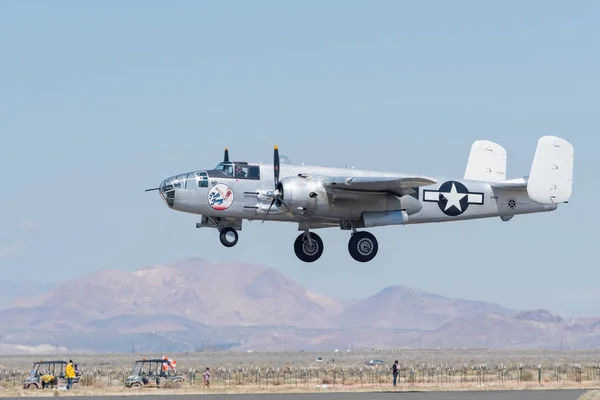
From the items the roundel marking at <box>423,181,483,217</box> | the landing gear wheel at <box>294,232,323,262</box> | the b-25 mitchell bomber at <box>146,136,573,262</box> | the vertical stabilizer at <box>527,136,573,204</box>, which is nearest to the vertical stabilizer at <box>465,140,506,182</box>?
the b-25 mitchell bomber at <box>146,136,573,262</box>

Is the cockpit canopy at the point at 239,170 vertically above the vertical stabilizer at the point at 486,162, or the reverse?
the vertical stabilizer at the point at 486,162

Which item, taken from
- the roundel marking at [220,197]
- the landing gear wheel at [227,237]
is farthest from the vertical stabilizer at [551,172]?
the roundel marking at [220,197]

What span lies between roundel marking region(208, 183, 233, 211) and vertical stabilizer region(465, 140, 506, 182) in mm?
12069

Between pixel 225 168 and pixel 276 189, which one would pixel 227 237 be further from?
pixel 276 189

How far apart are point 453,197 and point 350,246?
16.9 feet

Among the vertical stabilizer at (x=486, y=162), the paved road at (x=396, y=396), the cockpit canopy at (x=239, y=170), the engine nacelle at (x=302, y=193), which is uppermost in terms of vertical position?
the vertical stabilizer at (x=486, y=162)

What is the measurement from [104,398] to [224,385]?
49.3ft

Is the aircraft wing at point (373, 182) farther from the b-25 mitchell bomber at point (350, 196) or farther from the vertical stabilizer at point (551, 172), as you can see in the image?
the vertical stabilizer at point (551, 172)

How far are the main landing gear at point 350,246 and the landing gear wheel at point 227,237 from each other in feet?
9.31

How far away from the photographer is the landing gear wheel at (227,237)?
178 ft

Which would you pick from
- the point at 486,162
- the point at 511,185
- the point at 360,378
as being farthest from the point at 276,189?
the point at 360,378

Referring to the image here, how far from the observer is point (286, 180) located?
5044 cm

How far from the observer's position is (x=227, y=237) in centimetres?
5428

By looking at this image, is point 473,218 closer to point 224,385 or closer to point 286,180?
point 286,180
